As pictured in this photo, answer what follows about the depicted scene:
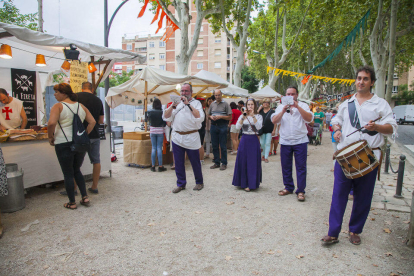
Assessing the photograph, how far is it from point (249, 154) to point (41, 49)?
555 cm

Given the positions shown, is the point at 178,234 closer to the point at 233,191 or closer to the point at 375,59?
the point at 233,191

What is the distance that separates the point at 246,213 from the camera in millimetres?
4094

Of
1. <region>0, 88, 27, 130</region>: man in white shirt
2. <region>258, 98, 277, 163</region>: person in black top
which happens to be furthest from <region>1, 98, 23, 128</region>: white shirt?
<region>258, 98, 277, 163</region>: person in black top

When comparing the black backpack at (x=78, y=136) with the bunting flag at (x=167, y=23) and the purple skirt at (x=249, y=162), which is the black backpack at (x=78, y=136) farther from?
the bunting flag at (x=167, y=23)

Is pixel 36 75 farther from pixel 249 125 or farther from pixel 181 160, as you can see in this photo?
pixel 249 125

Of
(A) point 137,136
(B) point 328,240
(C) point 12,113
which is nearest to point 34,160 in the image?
(C) point 12,113

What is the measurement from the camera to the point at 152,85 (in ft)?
30.3

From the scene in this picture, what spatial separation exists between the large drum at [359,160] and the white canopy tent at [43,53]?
4.98m

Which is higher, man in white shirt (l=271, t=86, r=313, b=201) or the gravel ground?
man in white shirt (l=271, t=86, r=313, b=201)

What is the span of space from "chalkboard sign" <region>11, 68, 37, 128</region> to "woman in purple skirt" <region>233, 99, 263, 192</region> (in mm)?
7102

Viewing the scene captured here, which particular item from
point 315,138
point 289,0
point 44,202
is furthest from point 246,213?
point 289,0

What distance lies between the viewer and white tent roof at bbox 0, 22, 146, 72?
4523 mm

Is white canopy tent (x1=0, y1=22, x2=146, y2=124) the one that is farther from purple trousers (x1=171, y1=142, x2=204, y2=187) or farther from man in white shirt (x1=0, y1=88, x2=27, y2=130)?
purple trousers (x1=171, y1=142, x2=204, y2=187)

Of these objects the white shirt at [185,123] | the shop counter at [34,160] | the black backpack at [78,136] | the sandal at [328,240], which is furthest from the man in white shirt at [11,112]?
the sandal at [328,240]
